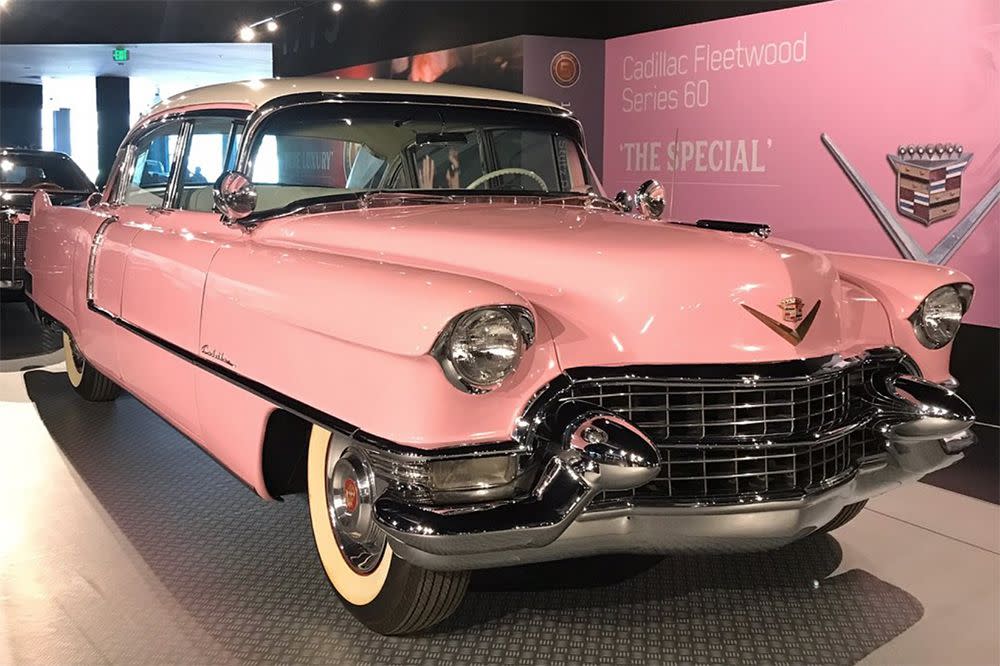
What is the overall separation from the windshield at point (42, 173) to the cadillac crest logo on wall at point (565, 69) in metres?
3.77

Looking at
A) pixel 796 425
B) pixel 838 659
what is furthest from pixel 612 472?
pixel 838 659

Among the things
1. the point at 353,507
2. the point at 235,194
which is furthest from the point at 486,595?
the point at 235,194

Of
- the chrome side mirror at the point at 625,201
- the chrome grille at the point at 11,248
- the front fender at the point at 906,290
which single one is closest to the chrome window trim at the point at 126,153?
the chrome side mirror at the point at 625,201

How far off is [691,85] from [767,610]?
13.8 feet

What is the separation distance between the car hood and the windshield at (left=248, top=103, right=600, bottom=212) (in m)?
0.50

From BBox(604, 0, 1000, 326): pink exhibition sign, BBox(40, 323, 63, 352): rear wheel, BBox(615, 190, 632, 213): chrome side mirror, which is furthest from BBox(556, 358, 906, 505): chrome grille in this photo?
BBox(40, 323, 63, 352): rear wheel

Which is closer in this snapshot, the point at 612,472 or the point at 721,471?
the point at 612,472

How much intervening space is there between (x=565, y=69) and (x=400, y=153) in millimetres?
4040

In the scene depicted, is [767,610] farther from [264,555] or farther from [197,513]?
[197,513]

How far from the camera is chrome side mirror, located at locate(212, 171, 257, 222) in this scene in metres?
2.94

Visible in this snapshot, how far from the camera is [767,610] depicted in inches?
107

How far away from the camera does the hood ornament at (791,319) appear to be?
2.34m

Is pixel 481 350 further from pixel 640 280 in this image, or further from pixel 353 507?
pixel 353 507

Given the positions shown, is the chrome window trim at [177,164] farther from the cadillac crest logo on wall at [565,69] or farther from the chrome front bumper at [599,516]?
the cadillac crest logo on wall at [565,69]
